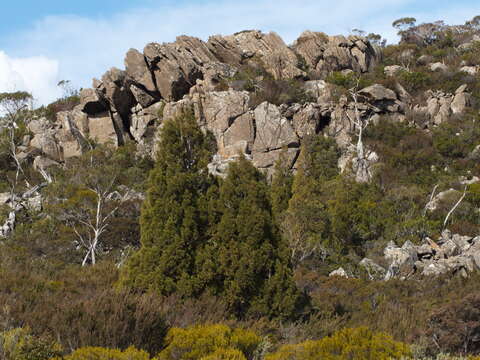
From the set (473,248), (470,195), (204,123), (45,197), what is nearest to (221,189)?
(473,248)

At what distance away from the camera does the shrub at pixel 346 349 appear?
21.4 ft

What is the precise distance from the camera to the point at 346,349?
655 centimetres

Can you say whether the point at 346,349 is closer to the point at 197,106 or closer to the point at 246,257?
the point at 246,257

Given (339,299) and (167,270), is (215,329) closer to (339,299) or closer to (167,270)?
(167,270)

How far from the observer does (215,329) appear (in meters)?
6.99

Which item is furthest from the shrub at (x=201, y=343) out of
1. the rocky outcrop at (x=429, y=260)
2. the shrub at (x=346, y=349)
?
the rocky outcrop at (x=429, y=260)

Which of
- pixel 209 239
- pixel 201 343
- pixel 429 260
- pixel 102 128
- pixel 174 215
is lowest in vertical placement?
pixel 429 260

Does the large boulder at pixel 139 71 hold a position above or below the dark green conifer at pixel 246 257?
above

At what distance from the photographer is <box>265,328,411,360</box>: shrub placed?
6508 millimetres

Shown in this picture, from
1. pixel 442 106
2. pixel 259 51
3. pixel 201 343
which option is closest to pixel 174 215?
pixel 201 343

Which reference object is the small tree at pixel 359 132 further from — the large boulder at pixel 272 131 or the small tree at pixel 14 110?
the small tree at pixel 14 110

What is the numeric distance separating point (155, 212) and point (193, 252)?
1.14 metres

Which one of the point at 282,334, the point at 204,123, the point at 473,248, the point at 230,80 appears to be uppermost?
the point at 230,80

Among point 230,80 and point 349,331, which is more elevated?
point 230,80
